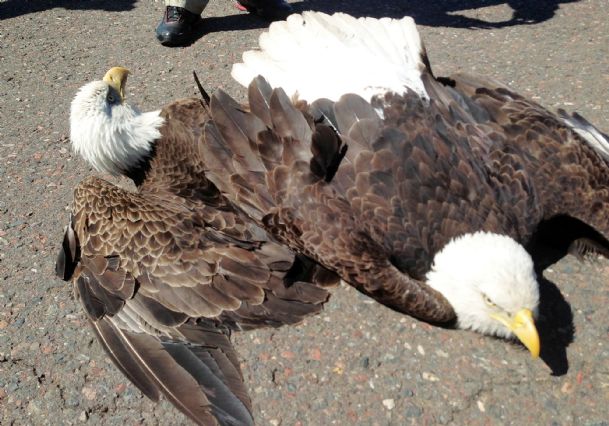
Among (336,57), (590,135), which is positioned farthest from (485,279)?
(336,57)

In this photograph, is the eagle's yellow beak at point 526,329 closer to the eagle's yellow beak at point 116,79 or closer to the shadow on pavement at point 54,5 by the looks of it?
the eagle's yellow beak at point 116,79

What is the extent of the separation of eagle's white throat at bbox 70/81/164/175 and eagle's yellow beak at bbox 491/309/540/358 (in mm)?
2075

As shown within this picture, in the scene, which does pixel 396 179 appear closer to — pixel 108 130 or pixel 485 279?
pixel 485 279

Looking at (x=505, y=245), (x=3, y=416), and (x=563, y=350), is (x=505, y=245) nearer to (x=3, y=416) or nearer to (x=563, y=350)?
(x=563, y=350)

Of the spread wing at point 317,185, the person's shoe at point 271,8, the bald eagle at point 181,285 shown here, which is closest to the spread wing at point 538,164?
the spread wing at point 317,185

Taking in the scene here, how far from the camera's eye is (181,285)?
2.75m

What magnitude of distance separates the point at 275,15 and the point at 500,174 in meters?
3.75

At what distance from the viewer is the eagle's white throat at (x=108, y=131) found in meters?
3.26

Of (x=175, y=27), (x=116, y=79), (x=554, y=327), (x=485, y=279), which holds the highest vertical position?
(x=485, y=279)

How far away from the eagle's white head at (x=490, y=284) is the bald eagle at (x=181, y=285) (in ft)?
2.05

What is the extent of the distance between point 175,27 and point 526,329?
4336mm

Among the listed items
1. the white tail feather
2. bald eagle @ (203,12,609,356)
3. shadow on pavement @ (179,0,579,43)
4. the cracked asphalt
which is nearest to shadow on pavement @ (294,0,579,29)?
shadow on pavement @ (179,0,579,43)

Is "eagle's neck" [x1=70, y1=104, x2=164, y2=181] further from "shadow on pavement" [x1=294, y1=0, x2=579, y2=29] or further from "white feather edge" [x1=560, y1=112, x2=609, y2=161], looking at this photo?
"shadow on pavement" [x1=294, y1=0, x2=579, y2=29]

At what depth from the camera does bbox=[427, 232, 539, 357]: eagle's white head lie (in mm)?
2484
